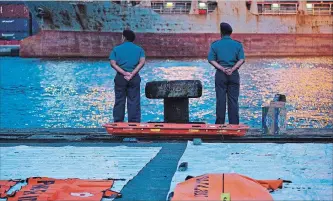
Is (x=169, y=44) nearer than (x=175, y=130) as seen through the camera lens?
No

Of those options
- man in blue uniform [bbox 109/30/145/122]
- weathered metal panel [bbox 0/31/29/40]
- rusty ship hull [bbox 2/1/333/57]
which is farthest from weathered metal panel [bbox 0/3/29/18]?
man in blue uniform [bbox 109/30/145/122]

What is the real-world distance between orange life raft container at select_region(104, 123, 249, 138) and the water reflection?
8.59 meters

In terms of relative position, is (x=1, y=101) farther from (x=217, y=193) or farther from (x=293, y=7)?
(x=293, y=7)

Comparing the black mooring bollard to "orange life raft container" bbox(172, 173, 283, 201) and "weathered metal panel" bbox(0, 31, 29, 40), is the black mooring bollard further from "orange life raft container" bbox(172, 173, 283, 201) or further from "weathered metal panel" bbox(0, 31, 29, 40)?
"weathered metal panel" bbox(0, 31, 29, 40)

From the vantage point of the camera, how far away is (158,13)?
62.6 m

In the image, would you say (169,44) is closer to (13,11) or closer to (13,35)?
(13,35)

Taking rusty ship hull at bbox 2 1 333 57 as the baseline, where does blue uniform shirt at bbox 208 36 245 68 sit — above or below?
above

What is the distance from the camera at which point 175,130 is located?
826 cm

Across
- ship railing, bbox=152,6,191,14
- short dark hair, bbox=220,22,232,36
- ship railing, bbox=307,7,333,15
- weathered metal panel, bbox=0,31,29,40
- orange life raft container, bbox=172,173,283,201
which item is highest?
short dark hair, bbox=220,22,232,36

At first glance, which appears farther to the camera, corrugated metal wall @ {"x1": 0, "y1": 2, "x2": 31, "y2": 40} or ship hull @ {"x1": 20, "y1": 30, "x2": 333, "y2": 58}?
corrugated metal wall @ {"x1": 0, "y1": 2, "x2": 31, "y2": 40}

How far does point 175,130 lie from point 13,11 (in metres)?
88.2

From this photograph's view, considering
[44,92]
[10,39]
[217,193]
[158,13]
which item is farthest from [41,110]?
[10,39]

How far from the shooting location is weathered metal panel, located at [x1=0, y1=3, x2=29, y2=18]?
9319 cm

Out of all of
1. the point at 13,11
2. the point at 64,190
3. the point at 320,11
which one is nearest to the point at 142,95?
the point at 64,190
